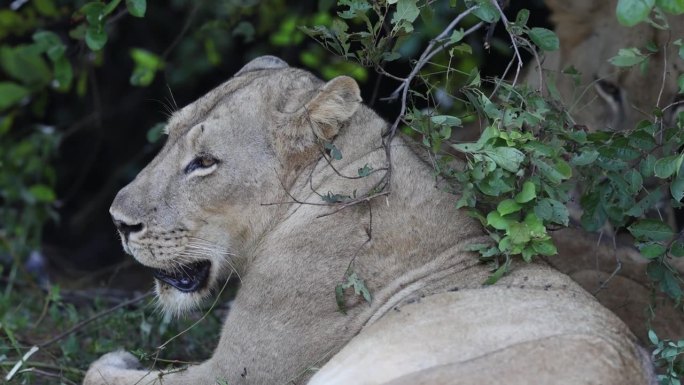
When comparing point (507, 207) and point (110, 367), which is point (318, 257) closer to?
point (507, 207)

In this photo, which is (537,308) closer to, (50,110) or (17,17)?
(17,17)

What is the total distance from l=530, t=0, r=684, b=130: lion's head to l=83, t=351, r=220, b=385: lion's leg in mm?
2368

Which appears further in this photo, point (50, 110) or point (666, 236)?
point (50, 110)

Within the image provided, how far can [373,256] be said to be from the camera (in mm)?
4203

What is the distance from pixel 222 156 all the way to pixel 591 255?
7.03 ft

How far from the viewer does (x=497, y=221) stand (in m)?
3.96

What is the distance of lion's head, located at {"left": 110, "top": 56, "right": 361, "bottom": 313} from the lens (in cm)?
441

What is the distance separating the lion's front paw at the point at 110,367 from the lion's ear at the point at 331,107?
1305mm

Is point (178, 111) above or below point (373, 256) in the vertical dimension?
above

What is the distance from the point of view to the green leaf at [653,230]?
419 cm

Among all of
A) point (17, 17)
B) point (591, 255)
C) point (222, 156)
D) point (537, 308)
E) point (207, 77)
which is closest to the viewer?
point (537, 308)

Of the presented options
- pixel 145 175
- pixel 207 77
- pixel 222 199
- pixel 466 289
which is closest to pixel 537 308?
pixel 466 289

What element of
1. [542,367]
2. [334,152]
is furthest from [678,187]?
[334,152]

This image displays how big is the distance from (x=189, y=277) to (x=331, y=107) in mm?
951
